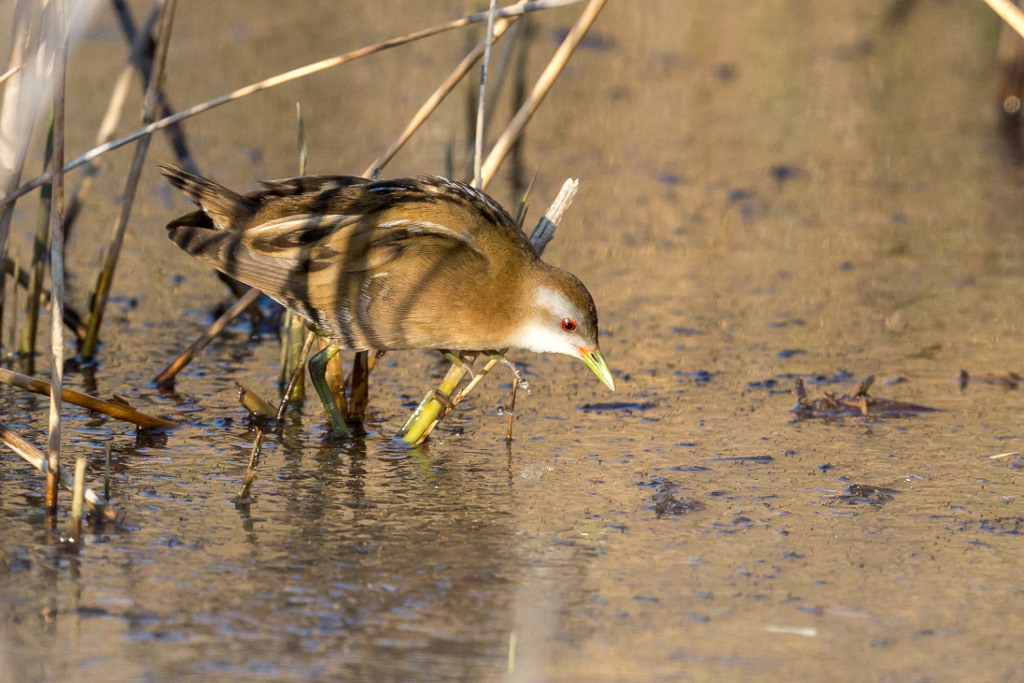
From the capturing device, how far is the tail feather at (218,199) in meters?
4.46

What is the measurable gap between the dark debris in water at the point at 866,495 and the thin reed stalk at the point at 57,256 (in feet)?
7.18

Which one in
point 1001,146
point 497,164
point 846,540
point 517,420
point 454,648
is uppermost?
point 1001,146

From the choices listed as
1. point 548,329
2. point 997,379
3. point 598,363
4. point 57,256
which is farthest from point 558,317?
point 997,379

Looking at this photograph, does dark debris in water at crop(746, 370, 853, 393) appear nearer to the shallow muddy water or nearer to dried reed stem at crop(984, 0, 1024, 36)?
the shallow muddy water

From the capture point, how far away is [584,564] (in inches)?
136

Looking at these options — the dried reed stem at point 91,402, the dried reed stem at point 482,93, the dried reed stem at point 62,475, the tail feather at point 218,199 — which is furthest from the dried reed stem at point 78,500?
the dried reed stem at point 482,93

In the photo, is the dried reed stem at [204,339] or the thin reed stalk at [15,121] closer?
the thin reed stalk at [15,121]

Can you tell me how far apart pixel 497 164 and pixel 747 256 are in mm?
2673

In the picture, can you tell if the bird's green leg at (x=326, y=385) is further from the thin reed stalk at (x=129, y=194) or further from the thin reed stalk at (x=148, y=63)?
the thin reed stalk at (x=148, y=63)

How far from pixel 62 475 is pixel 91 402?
0.70m

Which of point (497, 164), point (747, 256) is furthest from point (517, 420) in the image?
point (747, 256)

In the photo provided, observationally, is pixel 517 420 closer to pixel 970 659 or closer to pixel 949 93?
pixel 970 659

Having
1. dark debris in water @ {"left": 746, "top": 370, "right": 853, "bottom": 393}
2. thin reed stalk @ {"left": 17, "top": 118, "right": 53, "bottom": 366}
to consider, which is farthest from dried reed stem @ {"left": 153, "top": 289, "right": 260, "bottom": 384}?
dark debris in water @ {"left": 746, "top": 370, "right": 853, "bottom": 393}

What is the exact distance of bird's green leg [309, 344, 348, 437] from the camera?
14.5 feet
